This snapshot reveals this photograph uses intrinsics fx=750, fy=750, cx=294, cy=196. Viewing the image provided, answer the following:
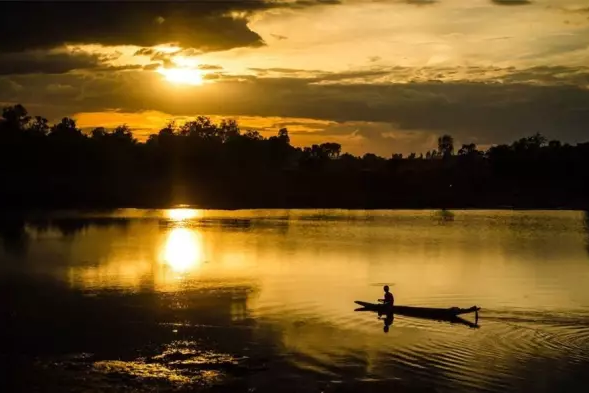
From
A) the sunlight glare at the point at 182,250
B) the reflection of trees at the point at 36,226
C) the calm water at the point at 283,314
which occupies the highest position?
the reflection of trees at the point at 36,226

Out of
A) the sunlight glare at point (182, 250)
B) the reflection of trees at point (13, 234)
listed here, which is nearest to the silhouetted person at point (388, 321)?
the sunlight glare at point (182, 250)

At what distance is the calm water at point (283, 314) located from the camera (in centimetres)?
2020

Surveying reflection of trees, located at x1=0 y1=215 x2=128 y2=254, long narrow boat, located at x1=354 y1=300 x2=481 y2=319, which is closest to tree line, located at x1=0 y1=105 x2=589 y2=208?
reflection of trees, located at x1=0 y1=215 x2=128 y2=254

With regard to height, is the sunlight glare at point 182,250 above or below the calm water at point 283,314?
above

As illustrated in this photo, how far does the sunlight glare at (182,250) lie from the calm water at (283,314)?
0.21 metres

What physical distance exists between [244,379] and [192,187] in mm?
115258

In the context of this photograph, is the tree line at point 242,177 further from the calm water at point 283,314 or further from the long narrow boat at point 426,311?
the long narrow boat at point 426,311

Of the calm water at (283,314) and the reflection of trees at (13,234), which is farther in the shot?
the reflection of trees at (13,234)

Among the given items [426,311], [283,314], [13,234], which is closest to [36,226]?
[13,234]

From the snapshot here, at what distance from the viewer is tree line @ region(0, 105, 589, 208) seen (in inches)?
4685

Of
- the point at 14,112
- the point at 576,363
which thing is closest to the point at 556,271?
the point at 576,363

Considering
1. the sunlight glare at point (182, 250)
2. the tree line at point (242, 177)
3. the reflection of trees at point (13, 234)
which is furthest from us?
the tree line at point (242, 177)

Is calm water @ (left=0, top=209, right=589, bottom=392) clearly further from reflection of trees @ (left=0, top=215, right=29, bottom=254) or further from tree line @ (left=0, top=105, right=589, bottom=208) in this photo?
tree line @ (left=0, top=105, right=589, bottom=208)

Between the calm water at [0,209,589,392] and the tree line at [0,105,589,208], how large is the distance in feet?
184
